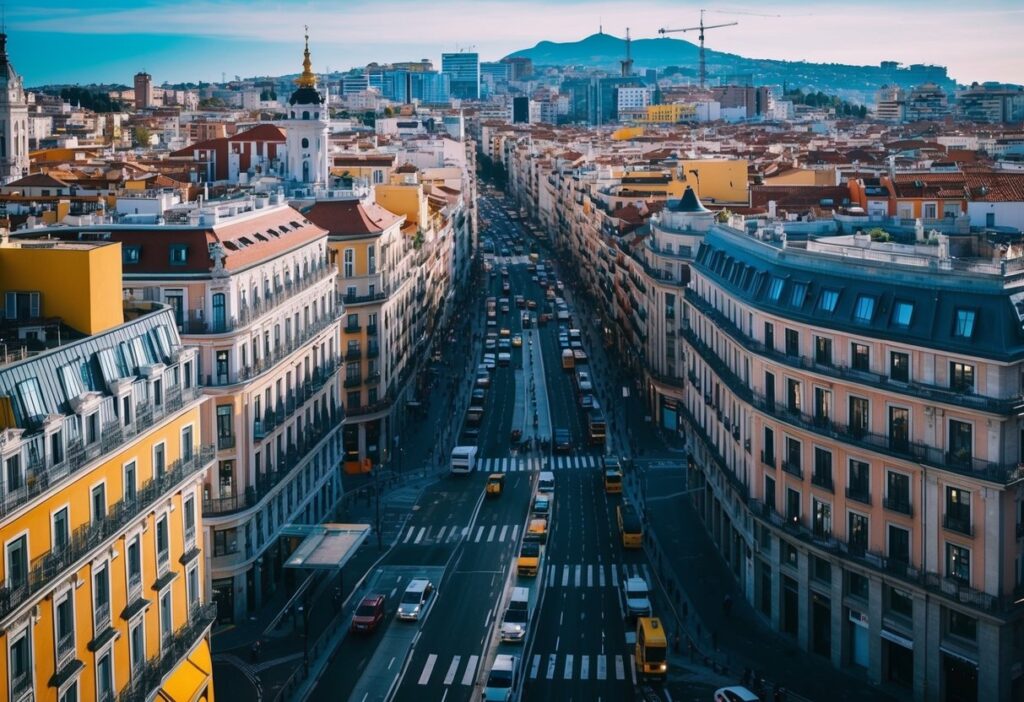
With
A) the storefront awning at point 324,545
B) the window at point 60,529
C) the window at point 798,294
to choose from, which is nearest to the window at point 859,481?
the window at point 798,294

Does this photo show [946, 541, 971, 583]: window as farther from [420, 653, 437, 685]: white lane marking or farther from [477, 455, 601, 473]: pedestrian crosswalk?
[477, 455, 601, 473]: pedestrian crosswalk

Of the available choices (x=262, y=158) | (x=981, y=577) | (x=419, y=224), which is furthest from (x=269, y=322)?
(x=262, y=158)

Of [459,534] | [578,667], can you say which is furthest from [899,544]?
[459,534]

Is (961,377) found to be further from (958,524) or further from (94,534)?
(94,534)

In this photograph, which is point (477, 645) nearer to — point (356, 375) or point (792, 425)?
point (792, 425)

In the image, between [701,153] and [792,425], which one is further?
[701,153]

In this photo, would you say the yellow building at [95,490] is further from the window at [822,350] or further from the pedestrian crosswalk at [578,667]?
the window at [822,350]

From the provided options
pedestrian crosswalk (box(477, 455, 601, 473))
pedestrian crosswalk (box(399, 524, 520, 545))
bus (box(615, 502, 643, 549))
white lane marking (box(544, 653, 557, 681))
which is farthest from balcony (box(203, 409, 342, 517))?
bus (box(615, 502, 643, 549))
